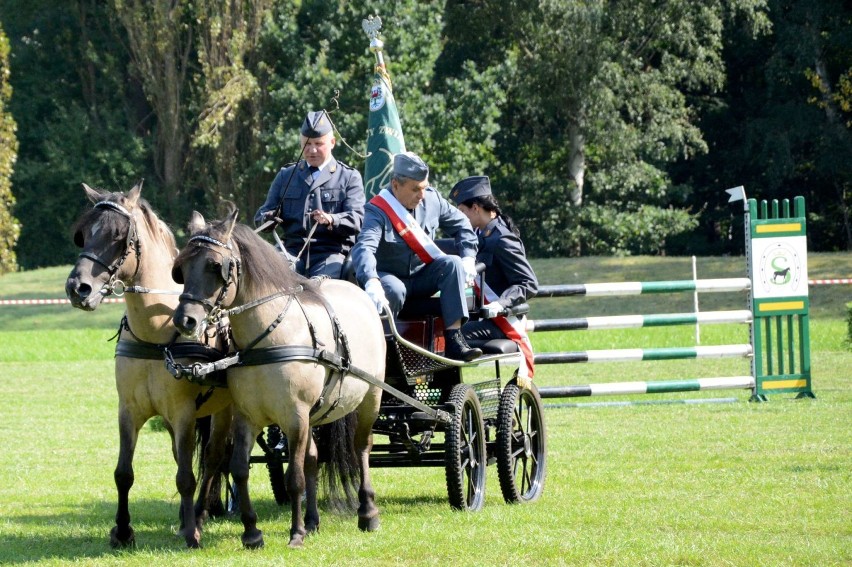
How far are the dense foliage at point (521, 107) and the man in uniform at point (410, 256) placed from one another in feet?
70.6

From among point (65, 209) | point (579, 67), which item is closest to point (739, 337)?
point (579, 67)

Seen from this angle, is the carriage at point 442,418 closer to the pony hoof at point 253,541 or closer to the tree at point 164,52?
the pony hoof at point 253,541

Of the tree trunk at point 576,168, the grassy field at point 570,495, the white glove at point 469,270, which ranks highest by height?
the tree trunk at point 576,168

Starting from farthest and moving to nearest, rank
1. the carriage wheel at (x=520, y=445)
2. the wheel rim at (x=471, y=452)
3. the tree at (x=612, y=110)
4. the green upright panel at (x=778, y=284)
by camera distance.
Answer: the tree at (x=612, y=110), the green upright panel at (x=778, y=284), the carriage wheel at (x=520, y=445), the wheel rim at (x=471, y=452)

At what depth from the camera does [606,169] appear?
32469 mm

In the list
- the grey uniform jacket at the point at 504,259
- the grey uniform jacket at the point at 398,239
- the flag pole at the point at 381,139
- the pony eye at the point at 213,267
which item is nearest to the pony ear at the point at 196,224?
the pony eye at the point at 213,267

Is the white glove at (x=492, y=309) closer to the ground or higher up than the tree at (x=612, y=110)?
closer to the ground

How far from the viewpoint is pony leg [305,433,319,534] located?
6.35 m

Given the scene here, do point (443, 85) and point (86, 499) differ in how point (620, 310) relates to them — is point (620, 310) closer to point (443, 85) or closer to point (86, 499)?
point (443, 85)

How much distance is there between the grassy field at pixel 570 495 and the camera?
602 centimetres

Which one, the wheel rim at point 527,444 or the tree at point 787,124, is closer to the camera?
the wheel rim at point 527,444

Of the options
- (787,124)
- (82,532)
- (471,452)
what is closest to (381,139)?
(471,452)

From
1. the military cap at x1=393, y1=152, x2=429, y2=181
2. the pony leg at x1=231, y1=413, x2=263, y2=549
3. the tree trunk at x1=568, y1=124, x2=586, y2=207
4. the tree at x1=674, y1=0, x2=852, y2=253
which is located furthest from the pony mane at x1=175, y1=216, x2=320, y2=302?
the tree trunk at x1=568, y1=124, x2=586, y2=207

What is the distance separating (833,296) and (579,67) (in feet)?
27.7
